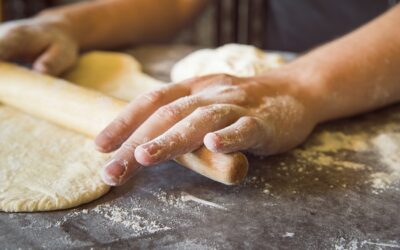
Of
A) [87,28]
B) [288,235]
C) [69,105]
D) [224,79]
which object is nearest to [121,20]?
[87,28]

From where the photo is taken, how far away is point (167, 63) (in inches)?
61.4

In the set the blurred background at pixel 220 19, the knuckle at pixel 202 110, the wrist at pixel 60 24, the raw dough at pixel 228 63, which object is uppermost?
the knuckle at pixel 202 110

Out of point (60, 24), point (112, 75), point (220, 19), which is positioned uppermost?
point (60, 24)

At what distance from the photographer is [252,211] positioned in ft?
2.67

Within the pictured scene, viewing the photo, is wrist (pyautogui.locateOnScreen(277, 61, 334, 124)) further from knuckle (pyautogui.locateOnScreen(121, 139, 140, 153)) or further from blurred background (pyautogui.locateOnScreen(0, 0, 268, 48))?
blurred background (pyautogui.locateOnScreen(0, 0, 268, 48))

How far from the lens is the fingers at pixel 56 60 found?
52.2 inches

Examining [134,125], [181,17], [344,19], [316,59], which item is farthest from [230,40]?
[134,125]

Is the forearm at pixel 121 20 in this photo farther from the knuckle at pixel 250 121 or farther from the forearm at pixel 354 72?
the knuckle at pixel 250 121

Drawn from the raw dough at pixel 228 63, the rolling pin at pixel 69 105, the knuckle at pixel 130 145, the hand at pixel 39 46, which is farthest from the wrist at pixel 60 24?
the knuckle at pixel 130 145

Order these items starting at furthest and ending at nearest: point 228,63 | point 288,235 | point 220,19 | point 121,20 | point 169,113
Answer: point 220,19 < point 121,20 < point 228,63 < point 169,113 < point 288,235

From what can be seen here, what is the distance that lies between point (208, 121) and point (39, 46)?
0.78 m

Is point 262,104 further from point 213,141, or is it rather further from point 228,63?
point 228,63

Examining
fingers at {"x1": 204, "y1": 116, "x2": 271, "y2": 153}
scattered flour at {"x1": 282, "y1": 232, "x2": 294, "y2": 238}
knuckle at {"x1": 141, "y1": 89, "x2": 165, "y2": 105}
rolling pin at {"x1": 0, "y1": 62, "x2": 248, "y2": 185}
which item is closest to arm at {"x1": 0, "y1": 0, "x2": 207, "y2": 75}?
rolling pin at {"x1": 0, "y1": 62, "x2": 248, "y2": 185}

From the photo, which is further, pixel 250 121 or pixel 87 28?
pixel 87 28
